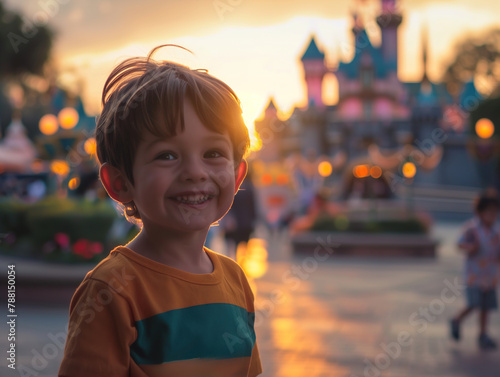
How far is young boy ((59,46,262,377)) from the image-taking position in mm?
1394

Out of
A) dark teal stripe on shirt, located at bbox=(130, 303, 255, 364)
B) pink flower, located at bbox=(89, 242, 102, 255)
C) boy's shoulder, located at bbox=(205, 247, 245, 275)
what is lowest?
pink flower, located at bbox=(89, 242, 102, 255)

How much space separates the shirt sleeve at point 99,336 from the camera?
1.35 m

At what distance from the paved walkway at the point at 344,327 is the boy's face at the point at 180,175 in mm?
3510

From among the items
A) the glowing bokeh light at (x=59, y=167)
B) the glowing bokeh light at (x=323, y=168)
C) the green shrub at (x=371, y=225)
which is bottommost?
the glowing bokeh light at (x=323, y=168)

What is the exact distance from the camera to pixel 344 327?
6570 millimetres

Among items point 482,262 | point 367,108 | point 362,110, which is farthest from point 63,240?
point 367,108

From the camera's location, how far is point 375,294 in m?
8.73

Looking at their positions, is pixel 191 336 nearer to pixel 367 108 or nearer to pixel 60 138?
pixel 60 138

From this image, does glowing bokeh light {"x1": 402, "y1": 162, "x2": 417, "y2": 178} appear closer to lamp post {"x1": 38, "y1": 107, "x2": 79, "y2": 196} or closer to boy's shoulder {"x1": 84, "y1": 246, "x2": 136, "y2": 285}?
lamp post {"x1": 38, "y1": 107, "x2": 79, "y2": 196}

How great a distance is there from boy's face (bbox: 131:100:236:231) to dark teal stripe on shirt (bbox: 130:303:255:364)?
0.21m

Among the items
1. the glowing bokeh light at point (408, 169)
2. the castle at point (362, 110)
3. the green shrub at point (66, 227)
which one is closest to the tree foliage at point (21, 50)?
the castle at point (362, 110)

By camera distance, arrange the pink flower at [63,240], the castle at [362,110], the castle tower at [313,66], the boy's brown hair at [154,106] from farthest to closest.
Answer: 1. the castle at [362,110]
2. the castle tower at [313,66]
3. the pink flower at [63,240]
4. the boy's brown hair at [154,106]

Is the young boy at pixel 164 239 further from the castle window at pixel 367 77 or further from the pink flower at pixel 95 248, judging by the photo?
the castle window at pixel 367 77

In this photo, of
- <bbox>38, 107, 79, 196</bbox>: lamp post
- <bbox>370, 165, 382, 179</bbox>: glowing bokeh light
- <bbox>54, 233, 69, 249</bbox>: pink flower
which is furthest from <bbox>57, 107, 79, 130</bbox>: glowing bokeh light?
<bbox>370, 165, 382, 179</bbox>: glowing bokeh light
